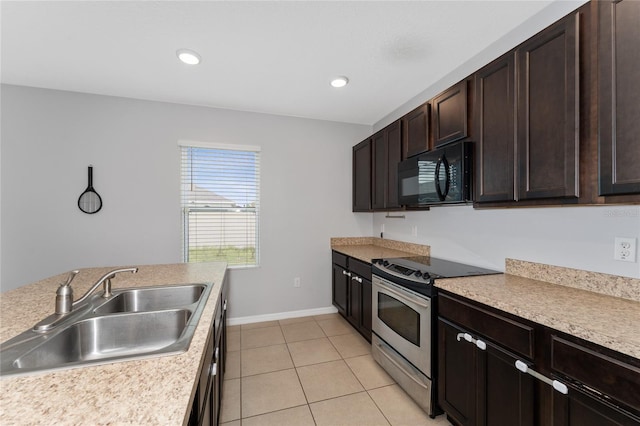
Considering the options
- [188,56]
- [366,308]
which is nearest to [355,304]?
[366,308]

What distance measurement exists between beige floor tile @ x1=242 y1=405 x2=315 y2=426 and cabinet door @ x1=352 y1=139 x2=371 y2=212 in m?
2.17

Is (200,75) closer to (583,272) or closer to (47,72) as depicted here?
(47,72)

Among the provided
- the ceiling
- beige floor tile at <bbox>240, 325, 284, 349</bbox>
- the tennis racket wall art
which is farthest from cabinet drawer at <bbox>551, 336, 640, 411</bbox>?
the tennis racket wall art

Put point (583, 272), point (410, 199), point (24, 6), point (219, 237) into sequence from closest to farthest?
point (583, 272), point (24, 6), point (410, 199), point (219, 237)

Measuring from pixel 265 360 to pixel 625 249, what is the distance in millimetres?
2644

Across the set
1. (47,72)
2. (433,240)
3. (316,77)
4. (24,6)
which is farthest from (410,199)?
(47,72)

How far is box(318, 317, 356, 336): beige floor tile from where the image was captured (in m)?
3.09

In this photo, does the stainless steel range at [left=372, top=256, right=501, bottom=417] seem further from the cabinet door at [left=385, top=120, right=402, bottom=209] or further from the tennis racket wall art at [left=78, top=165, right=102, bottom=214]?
the tennis racket wall art at [left=78, top=165, right=102, bottom=214]

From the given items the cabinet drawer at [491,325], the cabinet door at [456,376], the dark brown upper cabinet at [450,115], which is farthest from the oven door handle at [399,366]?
the dark brown upper cabinet at [450,115]

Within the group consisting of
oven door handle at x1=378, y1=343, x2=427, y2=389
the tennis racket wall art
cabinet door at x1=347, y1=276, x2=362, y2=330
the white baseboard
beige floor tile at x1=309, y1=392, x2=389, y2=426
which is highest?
the tennis racket wall art

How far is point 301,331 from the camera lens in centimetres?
311

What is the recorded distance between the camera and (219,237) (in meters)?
3.31

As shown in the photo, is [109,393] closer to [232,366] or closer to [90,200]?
[232,366]

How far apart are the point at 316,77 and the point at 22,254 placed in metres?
3.41
